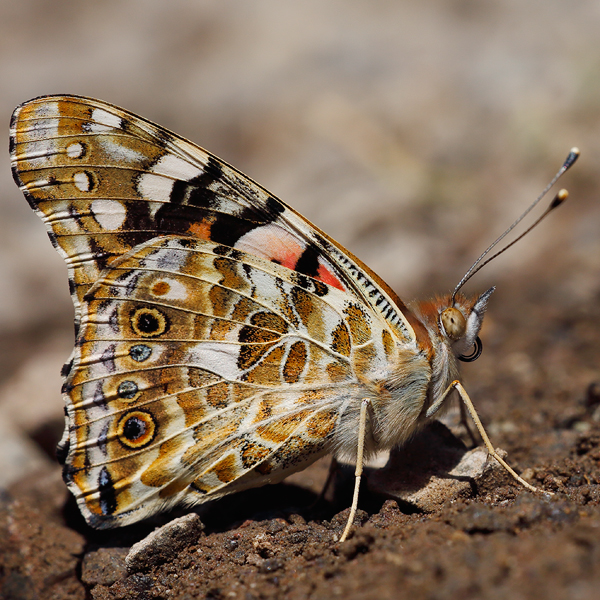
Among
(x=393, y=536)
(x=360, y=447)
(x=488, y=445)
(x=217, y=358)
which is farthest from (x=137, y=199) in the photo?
(x=488, y=445)

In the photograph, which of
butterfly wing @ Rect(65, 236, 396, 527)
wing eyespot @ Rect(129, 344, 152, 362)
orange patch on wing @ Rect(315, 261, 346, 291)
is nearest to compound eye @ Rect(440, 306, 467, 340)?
butterfly wing @ Rect(65, 236, 396, 527)

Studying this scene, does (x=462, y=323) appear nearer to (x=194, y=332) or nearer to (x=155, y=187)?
(x=194, y=332)

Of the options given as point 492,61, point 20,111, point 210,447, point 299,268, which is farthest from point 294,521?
point 492,61

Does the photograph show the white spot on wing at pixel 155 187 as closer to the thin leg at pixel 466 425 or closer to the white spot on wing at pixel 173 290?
the white spot on wing at pixel 173 290

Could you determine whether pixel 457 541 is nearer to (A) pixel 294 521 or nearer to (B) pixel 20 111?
(A) pixel 294 521

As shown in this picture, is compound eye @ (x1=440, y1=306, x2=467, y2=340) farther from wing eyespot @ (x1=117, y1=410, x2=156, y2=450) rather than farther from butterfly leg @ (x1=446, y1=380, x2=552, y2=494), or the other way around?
wing eyespot @ (x1=117, y1=410, x2=156, y2=450)

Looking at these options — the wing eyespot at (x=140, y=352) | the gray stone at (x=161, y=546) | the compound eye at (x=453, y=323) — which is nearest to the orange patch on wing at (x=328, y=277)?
the compound eye at (x=453, y=323)
